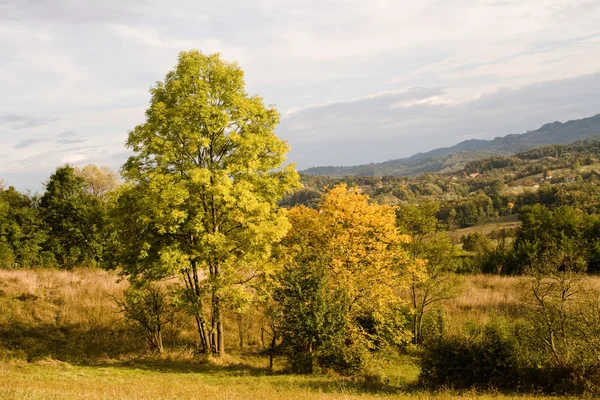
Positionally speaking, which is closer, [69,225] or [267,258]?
[267,258]

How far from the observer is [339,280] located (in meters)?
25.0

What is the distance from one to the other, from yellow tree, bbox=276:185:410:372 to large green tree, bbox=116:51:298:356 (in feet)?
9.20

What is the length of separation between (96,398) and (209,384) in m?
7.59

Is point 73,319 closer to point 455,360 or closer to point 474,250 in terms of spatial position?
point 455,360

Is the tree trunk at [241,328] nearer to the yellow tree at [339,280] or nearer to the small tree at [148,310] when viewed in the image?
the small tree at [148,310]

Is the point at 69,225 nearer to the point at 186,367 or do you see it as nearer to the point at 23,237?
the point at 23,237

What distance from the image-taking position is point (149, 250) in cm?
2138

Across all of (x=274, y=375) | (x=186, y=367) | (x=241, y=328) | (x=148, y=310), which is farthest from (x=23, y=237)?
(x=274, y=375)

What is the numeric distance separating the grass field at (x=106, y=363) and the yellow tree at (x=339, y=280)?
5.26 ft

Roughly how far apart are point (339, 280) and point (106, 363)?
13.5 m

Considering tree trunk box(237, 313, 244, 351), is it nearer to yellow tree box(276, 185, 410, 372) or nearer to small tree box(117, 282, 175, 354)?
small tree box(117, 282, 175, 354)

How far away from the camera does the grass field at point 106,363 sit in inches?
634

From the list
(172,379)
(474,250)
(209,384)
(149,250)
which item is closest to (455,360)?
(209,384)

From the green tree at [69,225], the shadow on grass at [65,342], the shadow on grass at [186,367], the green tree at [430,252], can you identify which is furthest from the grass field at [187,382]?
the green tree at [69,225]
